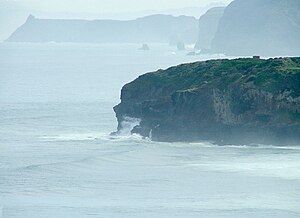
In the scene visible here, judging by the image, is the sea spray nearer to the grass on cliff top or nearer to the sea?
the sea

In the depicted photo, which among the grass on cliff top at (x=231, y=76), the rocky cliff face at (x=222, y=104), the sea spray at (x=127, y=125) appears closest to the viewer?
the rocky cliff face at (x=222, y=104)

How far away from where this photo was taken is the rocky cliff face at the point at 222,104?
115 metres

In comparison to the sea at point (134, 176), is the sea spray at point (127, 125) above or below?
above

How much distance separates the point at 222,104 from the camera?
11788cm

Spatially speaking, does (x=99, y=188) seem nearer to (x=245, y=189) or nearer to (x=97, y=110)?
(x=245, y=189)

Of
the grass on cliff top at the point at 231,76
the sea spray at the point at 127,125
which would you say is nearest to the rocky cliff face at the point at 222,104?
the grass on cliff top at the point at 231,76

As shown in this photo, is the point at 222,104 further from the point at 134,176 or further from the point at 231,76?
the point at 134,176

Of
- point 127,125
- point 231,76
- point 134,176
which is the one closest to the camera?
point 134,176

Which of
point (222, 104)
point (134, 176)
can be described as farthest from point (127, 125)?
point (134, 176)

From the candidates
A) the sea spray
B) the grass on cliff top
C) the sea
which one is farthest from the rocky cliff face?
the sea

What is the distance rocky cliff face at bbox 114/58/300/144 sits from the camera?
378 ft

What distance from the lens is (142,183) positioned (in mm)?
93500

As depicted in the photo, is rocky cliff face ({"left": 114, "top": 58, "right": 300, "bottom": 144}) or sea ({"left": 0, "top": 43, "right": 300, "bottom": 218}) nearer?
sea ({"left": 0, "top": 43, "right": 300, "bottom": 218})

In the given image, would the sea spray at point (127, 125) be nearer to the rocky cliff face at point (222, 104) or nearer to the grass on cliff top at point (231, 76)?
the rocky cliff face at point (222, 104)
